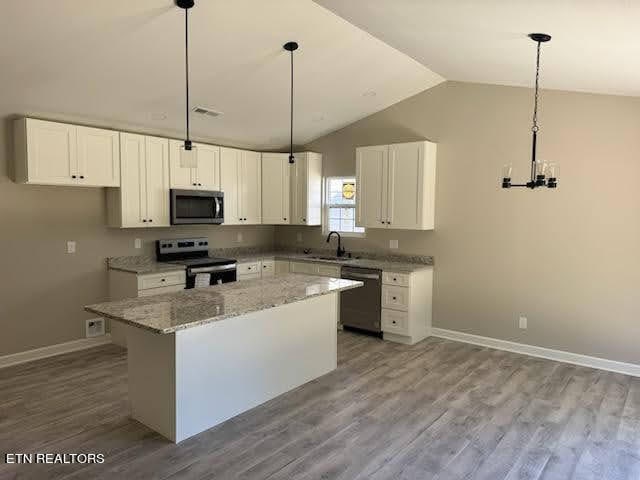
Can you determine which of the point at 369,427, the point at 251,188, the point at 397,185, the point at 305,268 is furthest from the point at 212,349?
the point at 251,188

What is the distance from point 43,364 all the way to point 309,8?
160 inches

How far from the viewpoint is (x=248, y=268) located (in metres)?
5.89

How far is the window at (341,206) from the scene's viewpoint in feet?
20.6

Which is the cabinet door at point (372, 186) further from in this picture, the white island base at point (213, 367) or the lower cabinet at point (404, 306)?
the white island base at point (213, 367)

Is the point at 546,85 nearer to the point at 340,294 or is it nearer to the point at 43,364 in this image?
the point at 340,294

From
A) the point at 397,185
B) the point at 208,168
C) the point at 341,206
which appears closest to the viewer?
the point at 397,185

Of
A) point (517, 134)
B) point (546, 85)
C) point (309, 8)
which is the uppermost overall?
point (309, 8)

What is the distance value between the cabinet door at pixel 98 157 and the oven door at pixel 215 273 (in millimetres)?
1243

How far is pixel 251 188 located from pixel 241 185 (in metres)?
0.19

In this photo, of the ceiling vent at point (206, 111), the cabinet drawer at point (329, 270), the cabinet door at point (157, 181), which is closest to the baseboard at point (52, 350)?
the cabinet door at point (157, 181)

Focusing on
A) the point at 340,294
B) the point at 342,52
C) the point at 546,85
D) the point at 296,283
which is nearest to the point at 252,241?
the point at 340,294

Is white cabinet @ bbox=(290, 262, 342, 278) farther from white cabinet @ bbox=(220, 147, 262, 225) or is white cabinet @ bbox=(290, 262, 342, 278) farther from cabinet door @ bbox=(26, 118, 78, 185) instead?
cabinet door @ bbox=(26, 118, 78, 185)

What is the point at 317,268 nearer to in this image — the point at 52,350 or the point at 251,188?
the point at 251,188

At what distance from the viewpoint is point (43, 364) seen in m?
4.41
